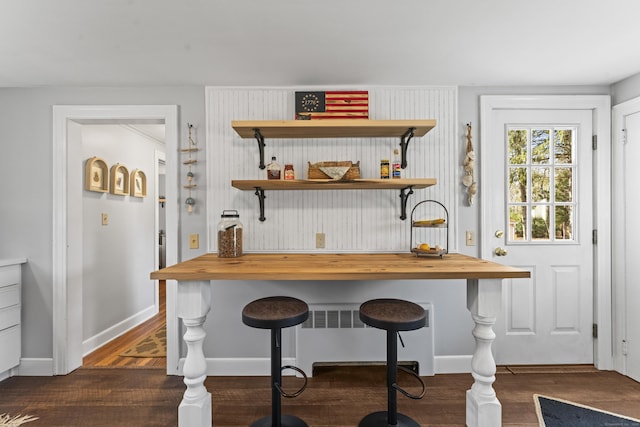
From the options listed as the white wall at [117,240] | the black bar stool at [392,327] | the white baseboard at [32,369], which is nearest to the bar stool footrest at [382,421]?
the black bar stool at [392,327]

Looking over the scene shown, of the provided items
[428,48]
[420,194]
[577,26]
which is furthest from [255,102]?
[577,26]

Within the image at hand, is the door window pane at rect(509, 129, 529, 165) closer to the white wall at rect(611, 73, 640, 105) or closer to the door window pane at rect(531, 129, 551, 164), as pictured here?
the door window pane at rect(531, 129, 551, 164)

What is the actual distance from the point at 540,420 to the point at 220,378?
2.14m

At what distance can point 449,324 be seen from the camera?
8.02 ft

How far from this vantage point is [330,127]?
7.05ft

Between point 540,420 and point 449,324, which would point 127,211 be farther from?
point 540,420

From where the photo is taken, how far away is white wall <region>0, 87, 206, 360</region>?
243cm

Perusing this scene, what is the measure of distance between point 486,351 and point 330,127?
1670 mm

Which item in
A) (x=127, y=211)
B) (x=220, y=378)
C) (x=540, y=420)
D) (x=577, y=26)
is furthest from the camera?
(x=127, y=211)

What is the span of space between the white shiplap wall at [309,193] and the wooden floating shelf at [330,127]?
5.6 inches

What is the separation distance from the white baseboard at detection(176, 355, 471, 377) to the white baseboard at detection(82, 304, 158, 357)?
1089 millimetres

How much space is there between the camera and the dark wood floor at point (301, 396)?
190cm

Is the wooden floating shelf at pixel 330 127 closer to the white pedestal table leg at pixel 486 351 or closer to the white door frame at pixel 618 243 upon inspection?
the white pedestal table leg at pixel 486 351

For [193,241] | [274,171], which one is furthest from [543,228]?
[193,241]
